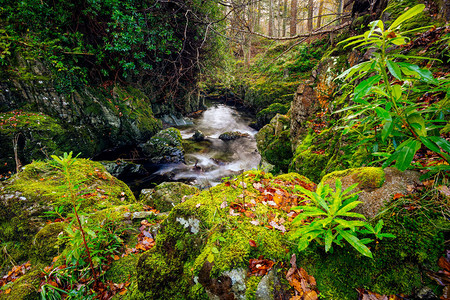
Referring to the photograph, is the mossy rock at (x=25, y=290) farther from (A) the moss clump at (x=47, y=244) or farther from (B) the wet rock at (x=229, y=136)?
(B) the wet rock at (x=229, y=136)

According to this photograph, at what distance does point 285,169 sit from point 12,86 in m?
11.2

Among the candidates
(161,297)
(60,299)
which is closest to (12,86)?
(60,299)

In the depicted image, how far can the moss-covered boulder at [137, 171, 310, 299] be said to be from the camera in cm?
161

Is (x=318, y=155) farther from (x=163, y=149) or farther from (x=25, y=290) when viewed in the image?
(x=163, y=149)

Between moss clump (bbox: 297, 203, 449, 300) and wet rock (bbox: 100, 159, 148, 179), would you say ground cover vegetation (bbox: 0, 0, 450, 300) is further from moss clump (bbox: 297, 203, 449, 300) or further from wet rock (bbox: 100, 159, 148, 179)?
wet rock (bbox: 100, 159, 148, 179)

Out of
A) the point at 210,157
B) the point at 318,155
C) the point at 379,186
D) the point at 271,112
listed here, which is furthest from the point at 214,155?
the point at 379,186

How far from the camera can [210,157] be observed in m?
11.2

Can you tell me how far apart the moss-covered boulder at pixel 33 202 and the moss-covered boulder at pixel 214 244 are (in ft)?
5.10

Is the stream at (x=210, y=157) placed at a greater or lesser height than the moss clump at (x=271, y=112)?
lesser

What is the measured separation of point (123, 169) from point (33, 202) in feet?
16.5

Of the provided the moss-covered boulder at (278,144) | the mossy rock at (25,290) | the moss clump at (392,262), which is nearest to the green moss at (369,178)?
the moss clump at (392,262)

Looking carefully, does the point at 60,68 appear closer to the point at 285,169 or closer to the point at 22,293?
the point at 22,293

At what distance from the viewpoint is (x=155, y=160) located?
1009 cm

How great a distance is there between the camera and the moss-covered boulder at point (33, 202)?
9.97 feet
